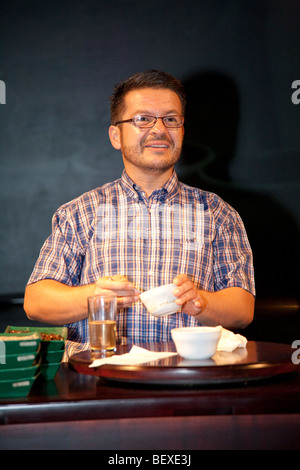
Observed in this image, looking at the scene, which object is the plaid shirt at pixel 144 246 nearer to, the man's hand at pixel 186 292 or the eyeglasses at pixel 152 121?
the eyeglasses at pixel 152 121

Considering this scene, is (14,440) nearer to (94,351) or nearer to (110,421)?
(110,421)

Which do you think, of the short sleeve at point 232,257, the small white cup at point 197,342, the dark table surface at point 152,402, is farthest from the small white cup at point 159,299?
the short sleeve at point 232,257

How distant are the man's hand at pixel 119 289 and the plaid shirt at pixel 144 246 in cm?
39

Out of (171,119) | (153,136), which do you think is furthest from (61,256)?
(171,119)

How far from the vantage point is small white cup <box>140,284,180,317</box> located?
5.18 feet

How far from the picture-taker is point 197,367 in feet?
3.95

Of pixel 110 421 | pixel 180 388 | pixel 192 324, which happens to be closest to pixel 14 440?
pixel 110 421

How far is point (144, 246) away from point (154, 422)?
1.16 meters

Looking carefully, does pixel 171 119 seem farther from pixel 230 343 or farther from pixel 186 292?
pixel 230 343

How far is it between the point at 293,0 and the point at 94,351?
216 cm

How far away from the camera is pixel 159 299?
1591mm

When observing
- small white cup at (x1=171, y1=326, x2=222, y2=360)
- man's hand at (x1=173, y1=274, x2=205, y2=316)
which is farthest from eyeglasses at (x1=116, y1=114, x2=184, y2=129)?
small white cup at (x1=171, y1=326, x2=222, y2=360)

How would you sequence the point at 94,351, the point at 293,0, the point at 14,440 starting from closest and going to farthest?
the point at 14,440, the point at 94,351, the point at 293,0

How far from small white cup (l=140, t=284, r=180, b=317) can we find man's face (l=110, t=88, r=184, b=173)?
84 centimetres
